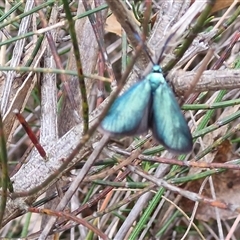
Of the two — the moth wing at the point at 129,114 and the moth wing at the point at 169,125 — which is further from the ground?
the moth wing at the point at 129,114

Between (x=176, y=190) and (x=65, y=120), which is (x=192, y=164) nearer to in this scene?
(x=176, y=190)

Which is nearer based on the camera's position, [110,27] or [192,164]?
[192,164]

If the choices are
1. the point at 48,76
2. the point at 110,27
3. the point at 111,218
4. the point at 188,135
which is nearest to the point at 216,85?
the point at 188,135

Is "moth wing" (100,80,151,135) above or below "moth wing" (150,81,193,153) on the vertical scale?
above
